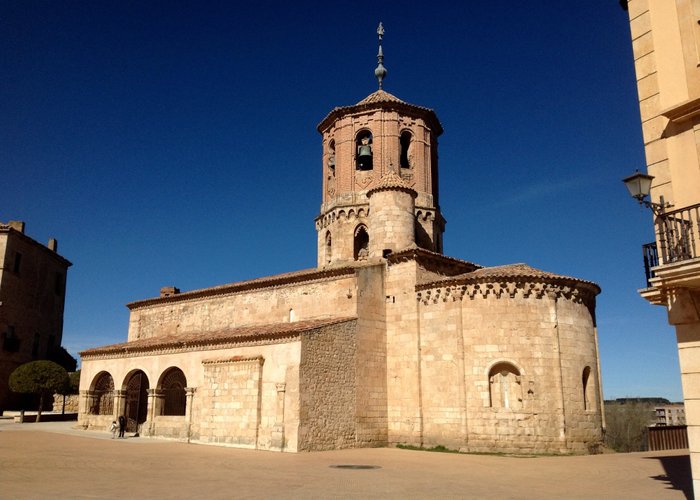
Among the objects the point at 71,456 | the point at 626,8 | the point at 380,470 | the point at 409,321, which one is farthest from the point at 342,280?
the point at 626,8

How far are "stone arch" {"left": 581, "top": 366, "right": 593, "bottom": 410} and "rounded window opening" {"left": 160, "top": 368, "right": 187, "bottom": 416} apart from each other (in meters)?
15.5

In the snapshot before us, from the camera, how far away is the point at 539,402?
60.1 ft

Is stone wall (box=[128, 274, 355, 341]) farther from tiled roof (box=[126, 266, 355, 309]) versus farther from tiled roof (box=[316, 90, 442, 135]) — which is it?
tiled roof (box=[316, 90, 442, 135])

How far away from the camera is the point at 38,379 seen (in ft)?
97.3

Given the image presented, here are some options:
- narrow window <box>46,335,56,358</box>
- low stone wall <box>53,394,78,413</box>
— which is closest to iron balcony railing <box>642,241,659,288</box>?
low stone wall <box>53,394,78,413</box>

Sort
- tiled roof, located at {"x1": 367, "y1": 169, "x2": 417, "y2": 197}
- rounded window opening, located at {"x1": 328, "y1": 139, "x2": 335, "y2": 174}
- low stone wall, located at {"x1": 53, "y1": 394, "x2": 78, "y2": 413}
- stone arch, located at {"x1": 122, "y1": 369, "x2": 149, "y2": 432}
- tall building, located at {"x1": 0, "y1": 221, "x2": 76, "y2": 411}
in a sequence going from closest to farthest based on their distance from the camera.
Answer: tiled roof, located at {"x1": 367, "y1": 169, "x2": 417, "y2": 197}, stone arch, located at {"x1": 122, "y1": 369, "x2": 149, "y2": 432}, rounded window opening, located at {"x1": 328, "y1": 139, "x2": 335, "y2": 174}, tall building, located at {"x1": 0, "y1": 221, "x2": 76, "y2": 411}, low stone wall, located at {"x1": 53, "y1": 394, "x2": 78, "y2": 413}

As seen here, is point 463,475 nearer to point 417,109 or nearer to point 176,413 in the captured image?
point 176,413

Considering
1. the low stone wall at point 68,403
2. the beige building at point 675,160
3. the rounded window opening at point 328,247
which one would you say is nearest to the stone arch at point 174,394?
the rounded window opening at point 328,247

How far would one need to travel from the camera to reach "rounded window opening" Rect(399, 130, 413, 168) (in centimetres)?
2594

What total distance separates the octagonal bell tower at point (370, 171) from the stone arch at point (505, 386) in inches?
288

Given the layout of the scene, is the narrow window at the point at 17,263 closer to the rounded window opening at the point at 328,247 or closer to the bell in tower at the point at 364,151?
the rounded window opening at the point at 328,247

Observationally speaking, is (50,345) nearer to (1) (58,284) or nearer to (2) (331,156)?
(1) (58,284)

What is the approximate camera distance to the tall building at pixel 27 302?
34750 millimetres

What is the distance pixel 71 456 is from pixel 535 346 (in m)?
14.1
